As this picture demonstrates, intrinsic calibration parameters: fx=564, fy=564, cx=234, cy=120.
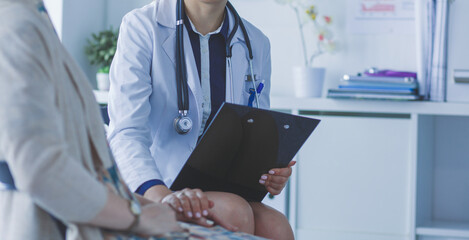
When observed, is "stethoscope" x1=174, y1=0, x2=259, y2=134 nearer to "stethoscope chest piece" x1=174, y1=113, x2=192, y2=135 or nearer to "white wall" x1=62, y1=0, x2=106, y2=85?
"stethoscope chest piece" x1=174, y1=113, x2=192, y2=135

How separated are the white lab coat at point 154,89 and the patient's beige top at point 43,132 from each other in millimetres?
572

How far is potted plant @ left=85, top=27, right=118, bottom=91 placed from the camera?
2.76 m

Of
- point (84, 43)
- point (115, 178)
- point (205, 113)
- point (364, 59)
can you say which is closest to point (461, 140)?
point (364, 59)

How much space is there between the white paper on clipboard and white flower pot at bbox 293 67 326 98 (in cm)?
35

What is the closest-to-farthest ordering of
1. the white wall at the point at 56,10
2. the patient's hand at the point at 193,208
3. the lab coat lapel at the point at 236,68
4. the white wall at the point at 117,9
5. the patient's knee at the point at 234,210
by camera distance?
1. the patient's hand at the point at 193,208
2. the patient's knee at the point at 234,210
3. the lab coat lapel at the point at 236,68
4. the white wall at the point at 56,10
5. the white wall at the point at 117,9

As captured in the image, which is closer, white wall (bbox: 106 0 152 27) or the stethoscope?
the stethoscope

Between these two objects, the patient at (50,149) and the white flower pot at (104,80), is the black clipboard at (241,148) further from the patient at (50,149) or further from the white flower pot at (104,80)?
the white flower pot at (104,80)

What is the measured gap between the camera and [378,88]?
242 cm

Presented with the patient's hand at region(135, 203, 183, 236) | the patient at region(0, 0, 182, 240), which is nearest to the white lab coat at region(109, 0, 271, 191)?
the patient's hand at region(135, 203, 183, 236)

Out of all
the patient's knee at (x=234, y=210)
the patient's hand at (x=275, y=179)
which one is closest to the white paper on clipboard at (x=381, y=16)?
the patient's hand at (x=275, y=179)

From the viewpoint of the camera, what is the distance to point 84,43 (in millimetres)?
2889

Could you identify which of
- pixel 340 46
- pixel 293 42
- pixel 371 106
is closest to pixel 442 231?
pixel 371 106

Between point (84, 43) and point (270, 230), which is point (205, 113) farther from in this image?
point (84, 43)

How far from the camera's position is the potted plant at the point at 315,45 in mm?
2633
